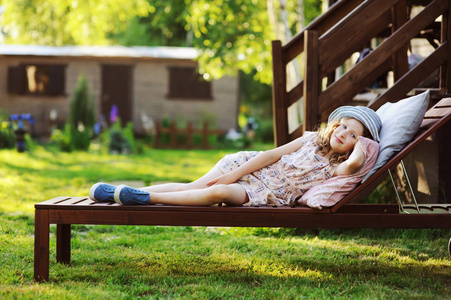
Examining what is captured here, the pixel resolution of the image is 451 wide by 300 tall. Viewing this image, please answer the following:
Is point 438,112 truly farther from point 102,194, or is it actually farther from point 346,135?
point 102,194

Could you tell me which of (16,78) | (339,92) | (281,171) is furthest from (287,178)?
(16,78)

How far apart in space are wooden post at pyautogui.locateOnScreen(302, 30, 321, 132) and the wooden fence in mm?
12871

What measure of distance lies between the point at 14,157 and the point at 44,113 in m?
7.76

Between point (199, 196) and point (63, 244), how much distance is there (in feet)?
3.57

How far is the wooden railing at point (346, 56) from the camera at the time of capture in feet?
16.6

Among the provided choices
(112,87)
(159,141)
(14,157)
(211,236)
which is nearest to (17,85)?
(112,87)

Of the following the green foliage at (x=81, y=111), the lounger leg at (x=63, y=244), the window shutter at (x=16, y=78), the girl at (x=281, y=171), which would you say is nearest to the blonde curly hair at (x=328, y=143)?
the girl at (x=281, y=171)

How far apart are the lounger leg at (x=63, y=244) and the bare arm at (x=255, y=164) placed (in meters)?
1.05

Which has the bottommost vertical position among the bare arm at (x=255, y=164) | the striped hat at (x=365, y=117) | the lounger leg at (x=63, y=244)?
the lounger leg at (x=63, y=244)

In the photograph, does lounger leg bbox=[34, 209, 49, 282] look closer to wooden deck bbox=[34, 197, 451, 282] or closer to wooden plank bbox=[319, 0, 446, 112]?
wooden deck bbox=[34, 197, 451, 282]

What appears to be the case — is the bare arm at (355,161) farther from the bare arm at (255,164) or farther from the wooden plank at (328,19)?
the wooden plank at (328,19)

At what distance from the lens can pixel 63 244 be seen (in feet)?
13.5

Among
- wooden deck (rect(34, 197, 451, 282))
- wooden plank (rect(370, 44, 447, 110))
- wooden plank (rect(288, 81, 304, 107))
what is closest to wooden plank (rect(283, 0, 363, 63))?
wooden plank (rect(288, 81, 304, 107))

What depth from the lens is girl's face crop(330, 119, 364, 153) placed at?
387cm
